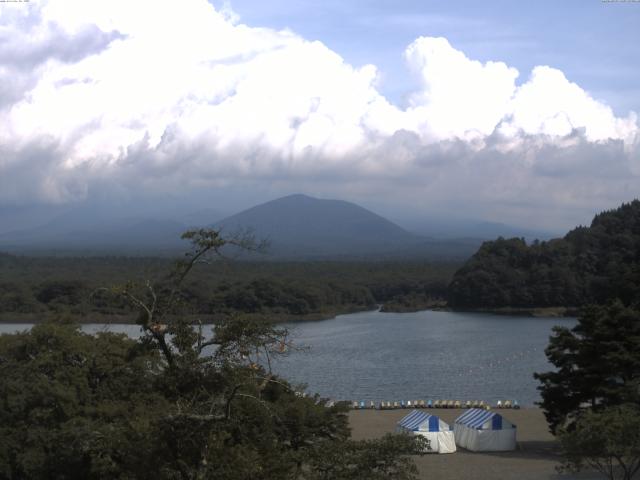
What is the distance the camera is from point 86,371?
13180mm

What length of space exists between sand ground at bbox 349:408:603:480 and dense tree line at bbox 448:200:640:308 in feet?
121

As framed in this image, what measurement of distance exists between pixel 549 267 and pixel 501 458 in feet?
156

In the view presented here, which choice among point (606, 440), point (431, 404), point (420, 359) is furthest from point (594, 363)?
point (420, 359)

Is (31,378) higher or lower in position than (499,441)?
higher

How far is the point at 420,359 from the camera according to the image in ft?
115

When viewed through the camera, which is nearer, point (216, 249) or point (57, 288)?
point (216, 249)

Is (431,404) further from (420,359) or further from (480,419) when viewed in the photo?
(420,359)

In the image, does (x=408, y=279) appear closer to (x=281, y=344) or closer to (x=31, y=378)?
(x=31, y=378)

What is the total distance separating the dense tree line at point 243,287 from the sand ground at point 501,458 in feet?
61.7

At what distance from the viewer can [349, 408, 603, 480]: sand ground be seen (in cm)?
1524

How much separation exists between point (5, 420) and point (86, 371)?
132 centimetres

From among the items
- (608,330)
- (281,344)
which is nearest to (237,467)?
(281,344)

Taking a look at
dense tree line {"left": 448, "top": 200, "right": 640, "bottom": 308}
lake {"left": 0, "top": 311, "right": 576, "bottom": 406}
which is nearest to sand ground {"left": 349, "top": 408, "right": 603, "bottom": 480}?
lake {"left": 0, "top": 311, "right": 576, "bottom": 406}

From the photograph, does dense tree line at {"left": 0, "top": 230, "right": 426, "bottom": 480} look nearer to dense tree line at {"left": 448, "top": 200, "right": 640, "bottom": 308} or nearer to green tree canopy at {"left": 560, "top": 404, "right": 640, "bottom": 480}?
green tree canopy at {"left": 560, "top": 404, "right": 640, "bottom": 480}
